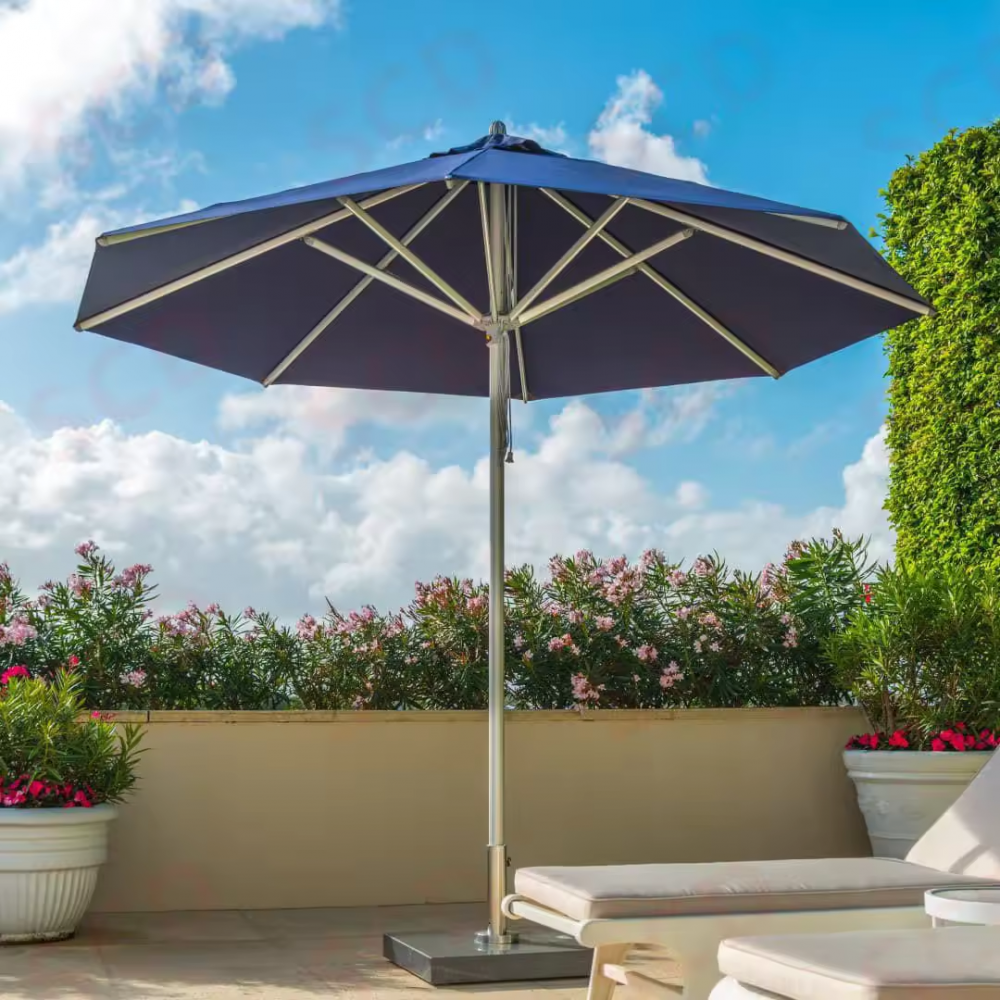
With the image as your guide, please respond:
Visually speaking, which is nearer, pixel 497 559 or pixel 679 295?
pixel 497 559

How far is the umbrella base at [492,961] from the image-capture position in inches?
150

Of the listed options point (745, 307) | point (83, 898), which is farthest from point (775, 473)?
point (83, 898)

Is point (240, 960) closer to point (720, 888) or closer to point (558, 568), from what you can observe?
point (720, 888)

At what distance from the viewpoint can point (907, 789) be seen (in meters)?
5.44

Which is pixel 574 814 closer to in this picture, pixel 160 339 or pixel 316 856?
pixel 316 856

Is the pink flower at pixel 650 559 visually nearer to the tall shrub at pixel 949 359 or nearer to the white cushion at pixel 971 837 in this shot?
the tall shrub at pixel 949 359

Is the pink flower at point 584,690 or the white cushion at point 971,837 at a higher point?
the pink flower at point 584,690

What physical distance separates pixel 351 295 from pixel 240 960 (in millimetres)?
2439

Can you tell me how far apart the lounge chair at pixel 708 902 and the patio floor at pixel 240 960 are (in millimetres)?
502

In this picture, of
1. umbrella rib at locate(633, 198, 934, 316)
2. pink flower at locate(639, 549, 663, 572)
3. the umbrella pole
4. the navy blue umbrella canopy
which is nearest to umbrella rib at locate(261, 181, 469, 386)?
the navy blue umbrella canopy

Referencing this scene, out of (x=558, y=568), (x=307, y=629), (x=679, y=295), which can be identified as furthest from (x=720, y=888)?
(x=558, y=568)

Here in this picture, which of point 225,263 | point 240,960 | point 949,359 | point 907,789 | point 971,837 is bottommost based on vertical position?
point 240,960

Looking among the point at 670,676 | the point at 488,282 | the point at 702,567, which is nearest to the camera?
the point at 488,282

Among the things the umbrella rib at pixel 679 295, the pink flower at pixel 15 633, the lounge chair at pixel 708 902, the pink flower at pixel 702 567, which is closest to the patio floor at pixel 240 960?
the lounge chair at pixel 708 902
